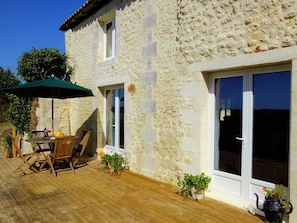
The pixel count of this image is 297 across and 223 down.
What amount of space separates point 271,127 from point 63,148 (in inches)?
177

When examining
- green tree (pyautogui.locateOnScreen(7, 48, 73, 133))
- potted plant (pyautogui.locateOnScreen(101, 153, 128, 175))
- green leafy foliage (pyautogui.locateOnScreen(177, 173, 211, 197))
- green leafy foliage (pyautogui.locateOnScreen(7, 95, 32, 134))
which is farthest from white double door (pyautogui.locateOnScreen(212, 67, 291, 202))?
green leafy foliage (pyautogui.locateOnScreen(7, 95, 32, 134))

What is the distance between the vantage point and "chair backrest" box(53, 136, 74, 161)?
5.71 metres

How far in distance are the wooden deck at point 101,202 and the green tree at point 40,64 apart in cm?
459

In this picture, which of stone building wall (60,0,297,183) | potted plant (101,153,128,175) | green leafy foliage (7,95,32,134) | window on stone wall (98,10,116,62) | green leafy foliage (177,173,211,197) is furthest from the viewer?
green leafy foliage (7,95,32,134)

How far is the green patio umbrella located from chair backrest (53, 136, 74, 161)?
4.04 feet

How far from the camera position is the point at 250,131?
3900 mm

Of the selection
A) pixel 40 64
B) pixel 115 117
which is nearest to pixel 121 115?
pixel 115 117

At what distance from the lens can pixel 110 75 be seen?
23.8ft

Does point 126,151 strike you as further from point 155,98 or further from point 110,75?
point 110,75

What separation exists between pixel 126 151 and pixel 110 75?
2.31 meters

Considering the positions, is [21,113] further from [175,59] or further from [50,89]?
[175,59]

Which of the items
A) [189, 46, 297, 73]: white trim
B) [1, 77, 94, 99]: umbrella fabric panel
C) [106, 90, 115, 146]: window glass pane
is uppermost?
[189, 46, 297, 73]: white trim

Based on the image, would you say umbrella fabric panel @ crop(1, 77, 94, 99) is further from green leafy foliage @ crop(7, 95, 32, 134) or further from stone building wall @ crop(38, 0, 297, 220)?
green leafy foliage @ crop(7, 95, 32, 134)

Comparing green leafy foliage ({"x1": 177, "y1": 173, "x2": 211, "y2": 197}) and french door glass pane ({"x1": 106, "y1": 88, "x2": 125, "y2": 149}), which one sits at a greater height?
french door glass pane ({"x1": 106, "y1": 88, "x2": 125, "y2": 149})
